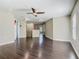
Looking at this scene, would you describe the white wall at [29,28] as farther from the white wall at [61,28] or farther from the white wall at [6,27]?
the white wall at [6,27]

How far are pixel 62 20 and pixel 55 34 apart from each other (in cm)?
156

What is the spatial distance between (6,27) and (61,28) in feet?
16.8

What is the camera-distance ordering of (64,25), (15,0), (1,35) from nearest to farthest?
(15,0) < (1,35) < (64,25)

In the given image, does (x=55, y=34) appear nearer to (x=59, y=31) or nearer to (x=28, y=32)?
(x=59, y=31)

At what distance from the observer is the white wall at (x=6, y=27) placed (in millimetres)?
7781

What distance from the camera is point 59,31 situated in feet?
35.2

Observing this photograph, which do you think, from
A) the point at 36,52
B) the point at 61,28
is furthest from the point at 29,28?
the point at 36,52

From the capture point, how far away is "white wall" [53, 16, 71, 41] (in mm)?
10297

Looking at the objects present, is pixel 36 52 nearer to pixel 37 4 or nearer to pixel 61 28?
pixel 37 4

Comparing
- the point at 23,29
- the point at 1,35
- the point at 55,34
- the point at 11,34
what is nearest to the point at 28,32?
the point at 23,29

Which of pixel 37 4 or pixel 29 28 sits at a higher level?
pixel 37 4

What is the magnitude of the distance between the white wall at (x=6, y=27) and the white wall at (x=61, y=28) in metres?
4.38

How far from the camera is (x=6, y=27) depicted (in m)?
8.34

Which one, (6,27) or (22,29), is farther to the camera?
(22,29)
